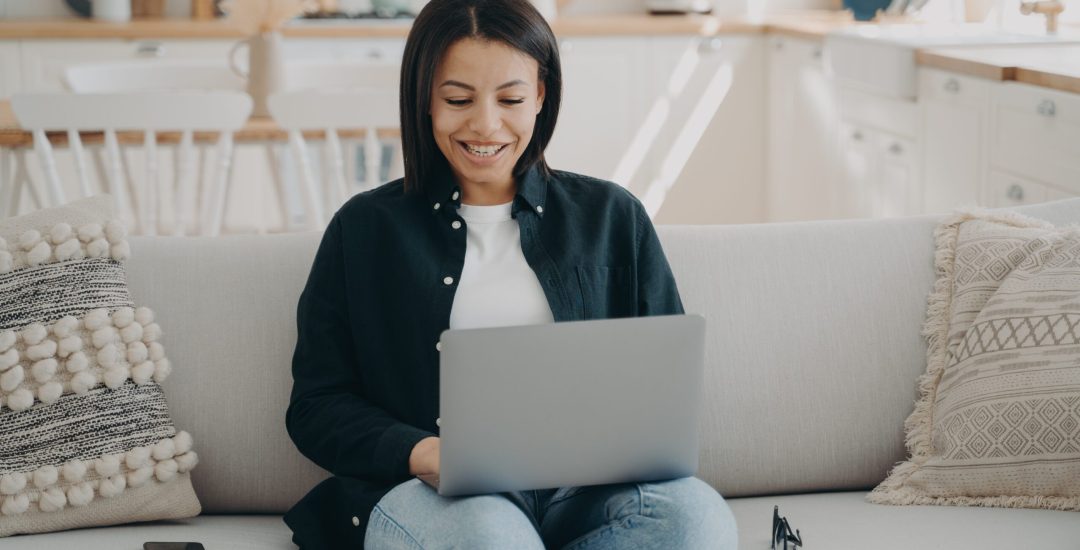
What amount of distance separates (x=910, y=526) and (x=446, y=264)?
2.22 ft

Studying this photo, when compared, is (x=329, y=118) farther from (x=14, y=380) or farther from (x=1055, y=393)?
(x=1055, y=393)

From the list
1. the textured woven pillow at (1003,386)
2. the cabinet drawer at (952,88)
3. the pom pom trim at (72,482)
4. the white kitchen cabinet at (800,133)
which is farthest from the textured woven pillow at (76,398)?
the white kitchen cabinet at (800,133)

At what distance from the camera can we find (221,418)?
1.79 meters

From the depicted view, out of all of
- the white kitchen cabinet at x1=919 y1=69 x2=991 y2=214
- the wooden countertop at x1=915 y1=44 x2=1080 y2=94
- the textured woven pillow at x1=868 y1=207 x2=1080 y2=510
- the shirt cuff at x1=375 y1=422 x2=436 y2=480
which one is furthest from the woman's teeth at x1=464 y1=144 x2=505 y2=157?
the white kitchen cabinet at x1=919 y1=69 x2=991 y2=214

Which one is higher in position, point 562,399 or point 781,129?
point 562,399

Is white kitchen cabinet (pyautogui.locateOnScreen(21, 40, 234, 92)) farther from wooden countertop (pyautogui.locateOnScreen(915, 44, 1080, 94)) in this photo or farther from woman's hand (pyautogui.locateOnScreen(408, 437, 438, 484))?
woman's hand (pyautogui.locateOnScreen(408, 437, 438, 484))

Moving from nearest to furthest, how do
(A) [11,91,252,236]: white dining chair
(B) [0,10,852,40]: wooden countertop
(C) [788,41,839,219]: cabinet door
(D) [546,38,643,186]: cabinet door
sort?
(A) [11,91,252,236]: white dining chair → (C) [788,41,839,219]: cabinet door → (B) [0,10,852,40]: wooden countertop → (D) [546,38,643,186]: cabinet door

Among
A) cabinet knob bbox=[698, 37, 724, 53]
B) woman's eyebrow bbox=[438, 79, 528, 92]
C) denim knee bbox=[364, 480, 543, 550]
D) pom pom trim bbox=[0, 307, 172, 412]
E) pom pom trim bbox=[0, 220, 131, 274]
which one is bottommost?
denim knee bbox=[364, 480, 543, 550]

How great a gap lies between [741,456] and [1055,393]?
42 centimetres

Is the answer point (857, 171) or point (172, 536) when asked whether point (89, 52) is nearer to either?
point (857, 171)

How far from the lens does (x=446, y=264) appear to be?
5.32 feet

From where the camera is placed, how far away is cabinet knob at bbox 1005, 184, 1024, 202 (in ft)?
9.55

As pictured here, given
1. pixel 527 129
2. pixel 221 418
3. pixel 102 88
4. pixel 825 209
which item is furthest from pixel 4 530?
pixel 825 209

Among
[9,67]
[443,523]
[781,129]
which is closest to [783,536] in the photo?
[443,523]
